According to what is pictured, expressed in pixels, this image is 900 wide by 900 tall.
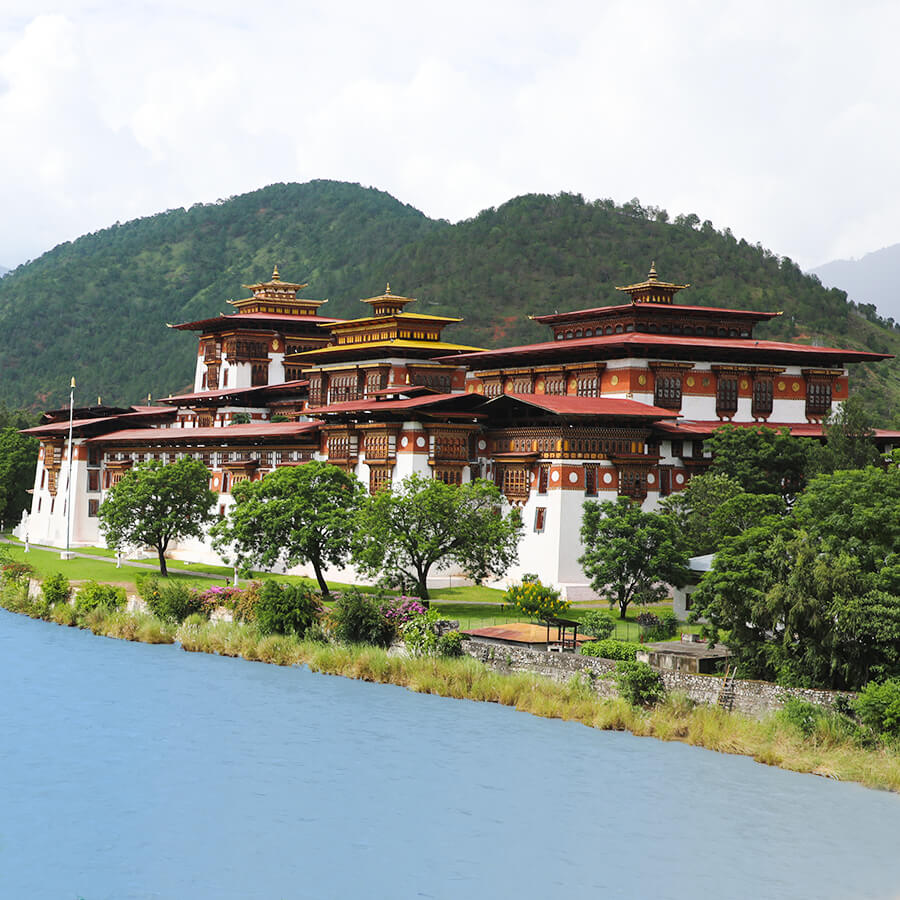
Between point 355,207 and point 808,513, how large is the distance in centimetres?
16065

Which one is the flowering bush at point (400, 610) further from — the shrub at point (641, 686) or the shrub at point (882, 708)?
the shrub at point (882, 708)

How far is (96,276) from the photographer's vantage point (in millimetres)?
182750

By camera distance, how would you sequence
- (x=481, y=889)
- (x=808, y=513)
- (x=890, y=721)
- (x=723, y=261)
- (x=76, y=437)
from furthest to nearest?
1. (x=723, y=261)
2. (x=76, y=437)
3. (x=808, y=513)
4. (x=890, y=721)
5. (x=481, y=889)

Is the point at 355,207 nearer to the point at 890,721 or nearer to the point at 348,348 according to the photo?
the point at 348,348

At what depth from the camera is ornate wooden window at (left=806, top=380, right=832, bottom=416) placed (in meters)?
65.1

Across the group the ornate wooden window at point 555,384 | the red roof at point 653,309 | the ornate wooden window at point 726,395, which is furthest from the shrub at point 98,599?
the ornate wooden window at point 726,395

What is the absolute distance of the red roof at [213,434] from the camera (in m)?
66.1

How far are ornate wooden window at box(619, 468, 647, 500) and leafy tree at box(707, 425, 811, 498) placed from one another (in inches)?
119

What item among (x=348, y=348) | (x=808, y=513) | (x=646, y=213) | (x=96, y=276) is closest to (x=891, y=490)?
(x=808, y=513)

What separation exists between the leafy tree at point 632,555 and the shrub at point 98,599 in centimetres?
1845

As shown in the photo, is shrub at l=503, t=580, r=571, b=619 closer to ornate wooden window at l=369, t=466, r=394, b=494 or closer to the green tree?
ornate wooden window at l=369, t=466, r=394, b=494

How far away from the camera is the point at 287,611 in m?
45.0

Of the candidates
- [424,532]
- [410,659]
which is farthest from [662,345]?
[410,659]

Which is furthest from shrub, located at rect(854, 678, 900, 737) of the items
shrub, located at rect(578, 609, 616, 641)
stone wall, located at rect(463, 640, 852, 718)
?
shrub, located at rect(578, 609, 616, 641)
